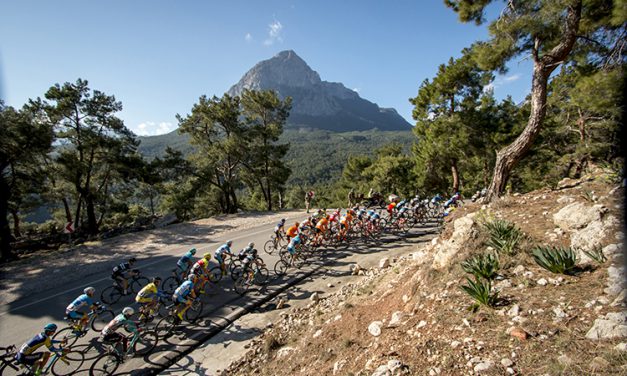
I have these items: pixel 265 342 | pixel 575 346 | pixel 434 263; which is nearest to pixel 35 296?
pixel 265 342

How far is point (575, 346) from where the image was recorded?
272 centimetres

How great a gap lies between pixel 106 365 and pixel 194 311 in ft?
7.29

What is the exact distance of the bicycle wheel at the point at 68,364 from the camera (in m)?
5.38

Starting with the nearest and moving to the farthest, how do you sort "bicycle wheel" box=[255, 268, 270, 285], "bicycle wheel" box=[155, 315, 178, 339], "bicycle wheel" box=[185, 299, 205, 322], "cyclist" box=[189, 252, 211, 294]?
"bicycle wheel" box=[155, 315, 178, 339] → "bicycle wheel" box=[185, 299, 205, 322] → "cyclist" box=[189, 252, 211, 294] → "bicycle wheel" box=[255, 268, 270, 285]

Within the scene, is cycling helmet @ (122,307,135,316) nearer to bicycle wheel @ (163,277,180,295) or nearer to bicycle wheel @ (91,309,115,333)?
bicycle wheel @ (91,309,115,333)

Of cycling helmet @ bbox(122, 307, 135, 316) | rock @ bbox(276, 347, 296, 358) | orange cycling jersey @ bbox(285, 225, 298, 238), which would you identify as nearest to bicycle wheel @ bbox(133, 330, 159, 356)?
cycling helmet @ bbox(122, 307, 135, 316)

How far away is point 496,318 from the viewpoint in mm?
3564

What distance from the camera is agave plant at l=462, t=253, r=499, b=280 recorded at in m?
4.47

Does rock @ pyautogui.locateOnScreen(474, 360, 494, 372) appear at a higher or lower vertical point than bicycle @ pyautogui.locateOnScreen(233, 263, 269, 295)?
higher

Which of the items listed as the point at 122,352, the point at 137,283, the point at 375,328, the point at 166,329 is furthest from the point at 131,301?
the point at 375,328

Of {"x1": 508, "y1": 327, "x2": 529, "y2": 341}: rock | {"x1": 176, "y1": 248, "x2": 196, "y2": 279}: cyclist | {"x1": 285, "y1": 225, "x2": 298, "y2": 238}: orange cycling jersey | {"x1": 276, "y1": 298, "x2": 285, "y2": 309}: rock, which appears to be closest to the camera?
{"x1": 508, "y1": 327, "x2": 529, "y2": 341}: rock

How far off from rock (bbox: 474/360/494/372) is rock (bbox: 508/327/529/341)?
52cm

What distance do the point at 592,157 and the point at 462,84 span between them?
8.14 metres

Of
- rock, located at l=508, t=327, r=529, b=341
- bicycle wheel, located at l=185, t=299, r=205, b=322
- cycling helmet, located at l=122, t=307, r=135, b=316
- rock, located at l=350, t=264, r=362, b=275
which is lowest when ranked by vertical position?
rock, located at l=350, t=264, r=362, b=275
